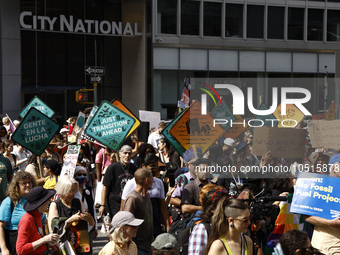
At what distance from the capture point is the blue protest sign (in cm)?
668

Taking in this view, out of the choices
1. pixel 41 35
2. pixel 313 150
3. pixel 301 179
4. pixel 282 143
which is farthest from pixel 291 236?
pixel 41 35

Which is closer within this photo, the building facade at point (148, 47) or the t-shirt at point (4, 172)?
the t-shirt at point (4, 172)

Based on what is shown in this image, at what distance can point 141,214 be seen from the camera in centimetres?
759

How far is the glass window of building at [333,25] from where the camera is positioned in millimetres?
40156

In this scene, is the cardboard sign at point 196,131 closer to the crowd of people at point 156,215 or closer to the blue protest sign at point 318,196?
the crowd of people at point 156,215

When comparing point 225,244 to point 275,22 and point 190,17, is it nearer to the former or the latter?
point 190,17

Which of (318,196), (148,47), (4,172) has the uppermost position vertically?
(148,47)

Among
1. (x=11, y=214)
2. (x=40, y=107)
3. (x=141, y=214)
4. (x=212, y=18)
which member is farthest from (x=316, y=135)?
(x=212, y=18)

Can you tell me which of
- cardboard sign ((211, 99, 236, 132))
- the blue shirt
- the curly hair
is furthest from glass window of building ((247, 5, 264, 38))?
the blue shirt

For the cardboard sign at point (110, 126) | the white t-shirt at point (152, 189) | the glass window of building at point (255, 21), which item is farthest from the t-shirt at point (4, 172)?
the glass window of building at point (255, 21)

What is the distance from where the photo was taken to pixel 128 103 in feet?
121

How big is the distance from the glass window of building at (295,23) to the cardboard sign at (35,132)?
29323 millimetres

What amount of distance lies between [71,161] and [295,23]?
31676mm

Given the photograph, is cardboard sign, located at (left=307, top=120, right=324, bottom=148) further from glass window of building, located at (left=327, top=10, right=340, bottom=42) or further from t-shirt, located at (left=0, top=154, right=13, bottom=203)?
glass window of building, located at (left=327, top=10, right=340, bottom=42)
